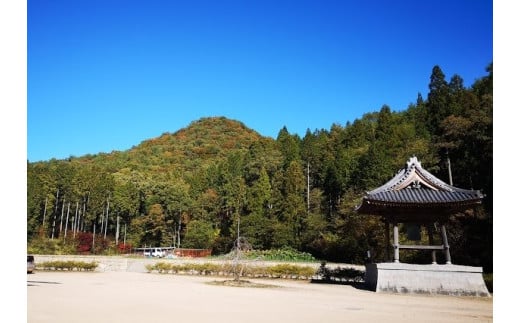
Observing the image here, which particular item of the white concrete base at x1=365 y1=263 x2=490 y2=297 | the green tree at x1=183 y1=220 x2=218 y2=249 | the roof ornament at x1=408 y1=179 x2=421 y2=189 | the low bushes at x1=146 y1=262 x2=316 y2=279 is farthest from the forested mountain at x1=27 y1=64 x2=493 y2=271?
the white concrete base at x1=365 y1=263 x2=490 y2=297

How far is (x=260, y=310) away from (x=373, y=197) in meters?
7.33

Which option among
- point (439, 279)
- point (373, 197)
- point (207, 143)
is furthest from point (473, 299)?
point (207, 143)

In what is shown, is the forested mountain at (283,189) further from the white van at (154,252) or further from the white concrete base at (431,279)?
the white concrete base at (431,279)

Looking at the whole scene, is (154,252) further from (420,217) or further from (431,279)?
(431,279)

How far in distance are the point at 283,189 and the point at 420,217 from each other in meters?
26.2

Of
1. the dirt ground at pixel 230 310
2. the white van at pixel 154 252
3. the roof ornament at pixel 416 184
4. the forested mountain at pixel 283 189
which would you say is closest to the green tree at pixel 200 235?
the forested mountain at pixel 283 189

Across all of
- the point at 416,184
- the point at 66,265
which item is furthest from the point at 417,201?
the point at 66,265

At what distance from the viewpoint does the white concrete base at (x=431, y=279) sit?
13.0m

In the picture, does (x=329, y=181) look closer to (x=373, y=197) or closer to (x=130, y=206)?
(x=130, y=206)

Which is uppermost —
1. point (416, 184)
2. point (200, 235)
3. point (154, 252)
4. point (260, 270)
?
point (416, 184)

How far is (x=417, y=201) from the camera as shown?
13695 millimetres

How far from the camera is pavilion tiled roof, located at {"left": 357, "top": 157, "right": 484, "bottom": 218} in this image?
13539 millimetres

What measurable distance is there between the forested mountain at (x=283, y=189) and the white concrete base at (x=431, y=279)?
31.6 feet

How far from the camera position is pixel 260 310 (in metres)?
7.93
